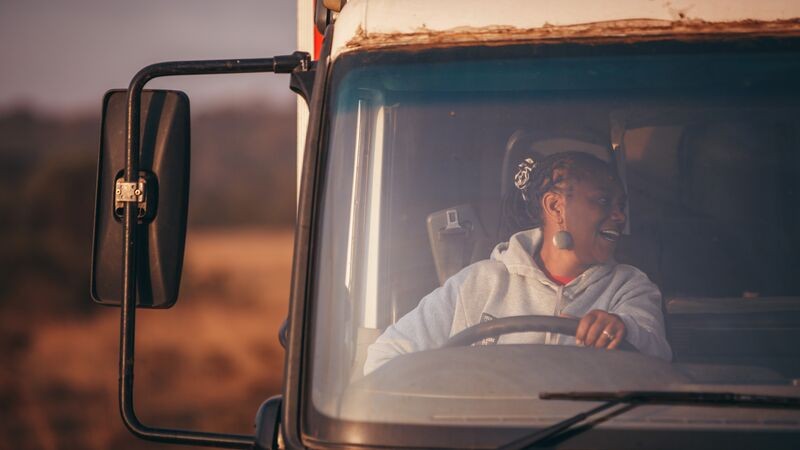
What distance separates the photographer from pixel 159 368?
1399 cm

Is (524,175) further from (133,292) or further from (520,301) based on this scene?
(133,292)

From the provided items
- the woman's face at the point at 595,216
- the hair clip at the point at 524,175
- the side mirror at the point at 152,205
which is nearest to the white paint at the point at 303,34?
the side mirror at the point at 152,205

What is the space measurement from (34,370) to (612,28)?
40.8 feet

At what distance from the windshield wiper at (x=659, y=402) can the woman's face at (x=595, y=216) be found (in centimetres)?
54

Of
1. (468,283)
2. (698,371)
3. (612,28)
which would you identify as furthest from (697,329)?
(612,28)

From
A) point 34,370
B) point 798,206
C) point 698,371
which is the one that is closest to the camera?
point 698,371

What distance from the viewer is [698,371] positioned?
2.33 metres

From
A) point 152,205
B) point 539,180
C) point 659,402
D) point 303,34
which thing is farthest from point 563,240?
point 303,34

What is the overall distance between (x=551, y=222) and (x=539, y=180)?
110mm

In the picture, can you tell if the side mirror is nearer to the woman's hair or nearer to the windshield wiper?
the woman's hair

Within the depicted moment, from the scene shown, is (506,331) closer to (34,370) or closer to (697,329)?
(697,329)

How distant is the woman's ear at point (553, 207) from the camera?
267cm

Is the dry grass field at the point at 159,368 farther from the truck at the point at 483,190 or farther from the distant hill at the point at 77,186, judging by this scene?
the truck at the point at 483,190

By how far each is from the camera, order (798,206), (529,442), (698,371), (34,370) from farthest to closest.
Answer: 1. (34,370)
2. (798,206)
3. (698,371)
4. (529,442)
